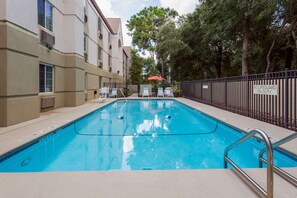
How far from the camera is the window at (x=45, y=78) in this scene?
10211 millimetres

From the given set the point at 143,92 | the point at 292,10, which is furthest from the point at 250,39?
the point at 143,92

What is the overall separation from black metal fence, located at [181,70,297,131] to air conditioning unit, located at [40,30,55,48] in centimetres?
868

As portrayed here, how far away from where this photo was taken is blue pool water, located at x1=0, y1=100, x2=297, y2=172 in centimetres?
430

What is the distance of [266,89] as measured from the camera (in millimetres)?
7363

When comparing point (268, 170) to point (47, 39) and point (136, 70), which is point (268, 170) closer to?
point (47, 39)

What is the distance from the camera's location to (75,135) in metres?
6.76

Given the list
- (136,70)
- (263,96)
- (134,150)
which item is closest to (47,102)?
(134,150)

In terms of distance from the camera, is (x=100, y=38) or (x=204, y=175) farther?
(x=100, y=38)

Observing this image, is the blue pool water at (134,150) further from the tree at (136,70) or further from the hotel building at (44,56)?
the tree at (136,70)

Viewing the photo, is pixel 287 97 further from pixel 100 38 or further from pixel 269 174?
pixel 100 38

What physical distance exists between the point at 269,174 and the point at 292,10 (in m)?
14.5

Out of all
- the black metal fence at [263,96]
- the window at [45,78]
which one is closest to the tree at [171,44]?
the black metal fence at [263,96]

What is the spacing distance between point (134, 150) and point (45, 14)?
8.56 meters

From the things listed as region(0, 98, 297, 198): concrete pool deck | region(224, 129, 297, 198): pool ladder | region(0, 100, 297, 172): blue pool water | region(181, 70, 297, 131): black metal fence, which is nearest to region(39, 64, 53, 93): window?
region(0, 100, 297, 172): blue pool water
